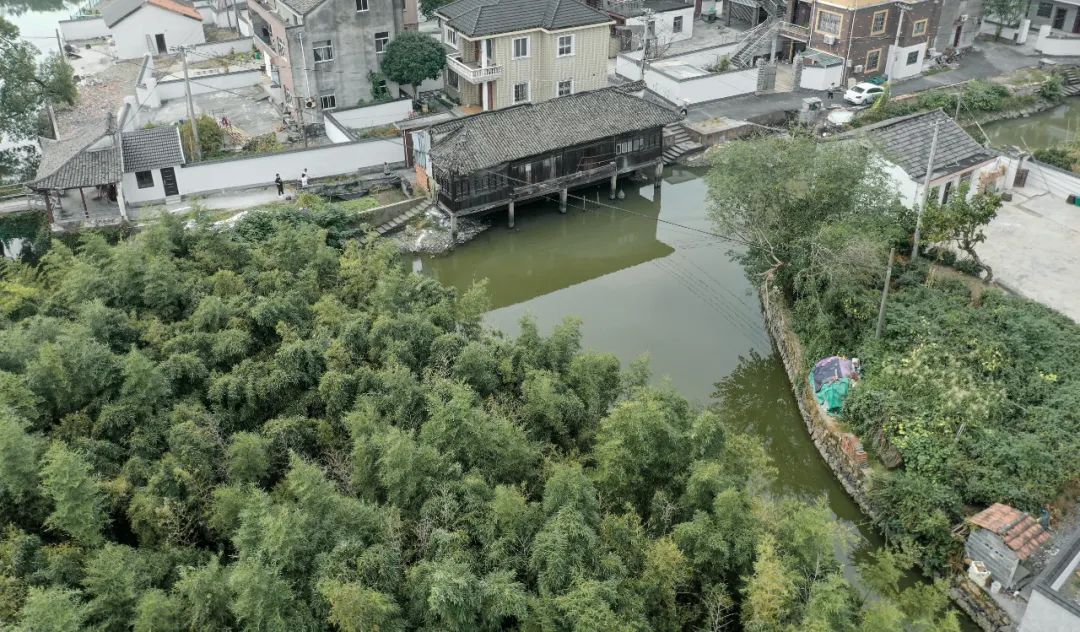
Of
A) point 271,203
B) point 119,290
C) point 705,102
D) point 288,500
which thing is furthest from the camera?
point 705,102

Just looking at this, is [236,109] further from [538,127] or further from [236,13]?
[538,127]

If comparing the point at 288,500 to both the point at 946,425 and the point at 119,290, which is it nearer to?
the point at 119,290

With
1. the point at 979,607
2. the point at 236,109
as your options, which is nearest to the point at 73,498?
the point at 979,607

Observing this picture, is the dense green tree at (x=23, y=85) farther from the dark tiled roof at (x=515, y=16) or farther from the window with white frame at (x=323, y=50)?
the dark tiled roof at (x=515, y=16)

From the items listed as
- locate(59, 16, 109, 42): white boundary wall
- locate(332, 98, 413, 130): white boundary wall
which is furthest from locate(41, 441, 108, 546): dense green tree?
locate(59, 16, 109, 42): white boundary wall

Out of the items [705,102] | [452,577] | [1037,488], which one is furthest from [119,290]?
[705,102]

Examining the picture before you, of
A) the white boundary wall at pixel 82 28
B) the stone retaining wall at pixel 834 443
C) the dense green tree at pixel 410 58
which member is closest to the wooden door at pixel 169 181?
the dense green tree at pixel 410 58
